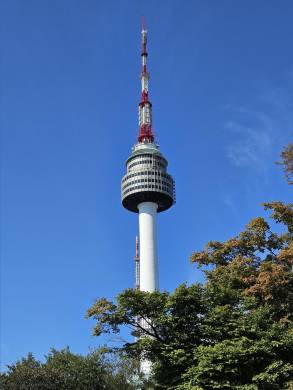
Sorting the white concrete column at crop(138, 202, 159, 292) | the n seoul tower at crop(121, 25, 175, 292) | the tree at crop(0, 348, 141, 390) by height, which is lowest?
the tree at crop(0, 348, 141, 390)

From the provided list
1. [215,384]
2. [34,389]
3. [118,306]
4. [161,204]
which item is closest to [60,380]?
[34,389]

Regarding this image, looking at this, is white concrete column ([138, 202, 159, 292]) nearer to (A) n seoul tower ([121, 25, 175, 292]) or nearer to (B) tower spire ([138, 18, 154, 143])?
(A) n seoul tower ([121, 25, 175, 292])

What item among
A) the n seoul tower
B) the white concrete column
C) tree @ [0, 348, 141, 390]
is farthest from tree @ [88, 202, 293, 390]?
the n seoul tower

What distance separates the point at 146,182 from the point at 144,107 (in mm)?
12302

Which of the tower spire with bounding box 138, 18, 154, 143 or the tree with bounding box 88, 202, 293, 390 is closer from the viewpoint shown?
the tree with bounding box 88, 202, 293, 390

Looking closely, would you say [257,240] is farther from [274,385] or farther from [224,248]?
[274,385]

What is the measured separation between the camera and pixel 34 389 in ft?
99.2

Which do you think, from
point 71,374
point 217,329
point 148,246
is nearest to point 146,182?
point 148,246

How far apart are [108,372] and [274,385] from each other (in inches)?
477

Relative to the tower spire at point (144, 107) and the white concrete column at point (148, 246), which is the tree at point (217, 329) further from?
the tower spire at point (144, 107)

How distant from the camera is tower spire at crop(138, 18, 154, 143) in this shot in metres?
86.8

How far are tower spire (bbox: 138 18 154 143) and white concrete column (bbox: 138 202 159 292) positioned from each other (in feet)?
37.8

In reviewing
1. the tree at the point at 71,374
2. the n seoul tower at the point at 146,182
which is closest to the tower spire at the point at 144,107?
the n seoul tower at the point at 146,182

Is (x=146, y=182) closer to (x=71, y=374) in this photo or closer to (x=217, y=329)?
(x=71, y=374)
